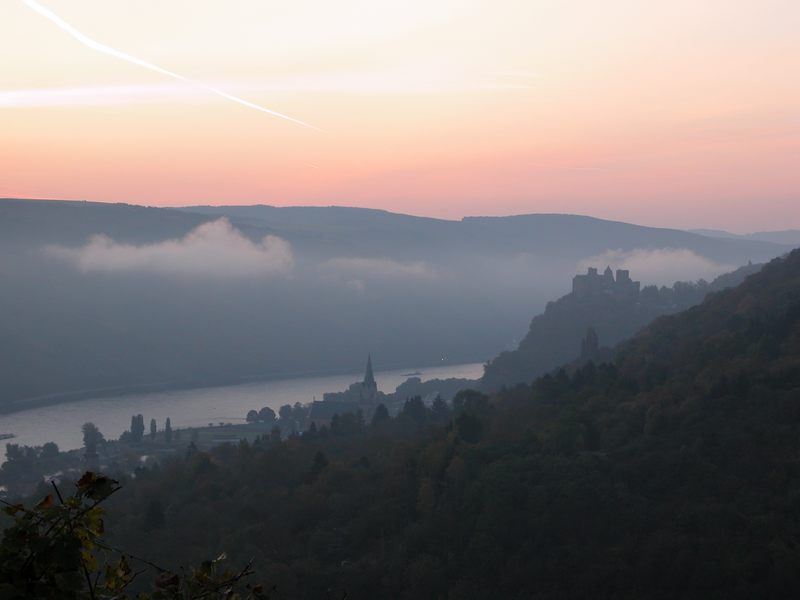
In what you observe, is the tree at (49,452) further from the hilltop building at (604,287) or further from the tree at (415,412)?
the hilltop building at (604,287)

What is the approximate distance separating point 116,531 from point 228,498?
4847 mm

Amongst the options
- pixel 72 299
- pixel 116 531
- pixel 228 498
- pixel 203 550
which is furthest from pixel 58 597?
pixel 72 299

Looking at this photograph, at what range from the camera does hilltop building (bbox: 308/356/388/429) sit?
234ft

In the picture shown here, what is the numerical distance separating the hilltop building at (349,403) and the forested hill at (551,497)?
23601mm

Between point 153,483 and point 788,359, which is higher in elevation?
point 788,359

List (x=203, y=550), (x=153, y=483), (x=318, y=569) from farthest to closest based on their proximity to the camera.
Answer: (x=153, y=483), (x=203, y=550), (x=318, y=569)

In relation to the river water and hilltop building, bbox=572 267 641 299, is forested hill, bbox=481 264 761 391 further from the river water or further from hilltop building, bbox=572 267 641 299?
the river water

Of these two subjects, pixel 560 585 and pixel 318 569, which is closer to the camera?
pixel 560 585

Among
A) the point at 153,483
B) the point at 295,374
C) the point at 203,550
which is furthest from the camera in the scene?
the point at 295,374

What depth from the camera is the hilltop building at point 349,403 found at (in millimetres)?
71238

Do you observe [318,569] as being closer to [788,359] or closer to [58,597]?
[788,359]

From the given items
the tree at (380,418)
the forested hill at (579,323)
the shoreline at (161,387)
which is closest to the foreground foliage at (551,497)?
the tree at (380,418)

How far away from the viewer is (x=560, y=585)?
24047 mm

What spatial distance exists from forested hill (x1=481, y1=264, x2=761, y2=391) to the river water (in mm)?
20277
